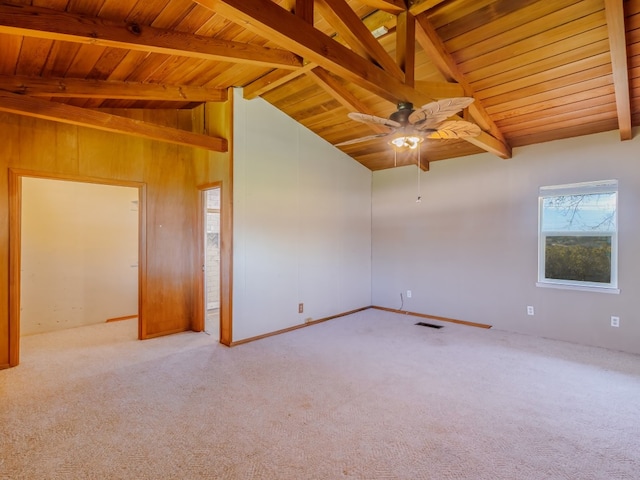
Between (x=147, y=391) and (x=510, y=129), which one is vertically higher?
(x=510, y=129)

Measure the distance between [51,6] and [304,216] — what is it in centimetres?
336

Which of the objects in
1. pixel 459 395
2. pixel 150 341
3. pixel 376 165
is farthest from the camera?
pixel 376 165

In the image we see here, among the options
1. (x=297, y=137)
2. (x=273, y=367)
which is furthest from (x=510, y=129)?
(x=273, y=367)

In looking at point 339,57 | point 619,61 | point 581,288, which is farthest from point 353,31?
point 581,288

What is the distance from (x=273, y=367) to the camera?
331cm

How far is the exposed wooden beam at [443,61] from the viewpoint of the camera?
2.90 metres

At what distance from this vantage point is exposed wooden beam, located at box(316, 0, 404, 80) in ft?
7.69

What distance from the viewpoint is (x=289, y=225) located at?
15.1 feet

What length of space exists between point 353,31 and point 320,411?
2912 millimetres

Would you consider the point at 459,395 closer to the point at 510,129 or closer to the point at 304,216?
the point at 304,216

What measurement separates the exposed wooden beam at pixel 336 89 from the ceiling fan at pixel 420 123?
876 millimetres

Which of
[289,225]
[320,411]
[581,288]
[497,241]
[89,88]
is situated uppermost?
[89,88]

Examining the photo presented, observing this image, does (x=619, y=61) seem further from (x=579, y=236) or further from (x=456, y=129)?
(x=579, y=236)

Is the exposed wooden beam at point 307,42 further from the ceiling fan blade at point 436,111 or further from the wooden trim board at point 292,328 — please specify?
the wooden trim board at point 292,328
